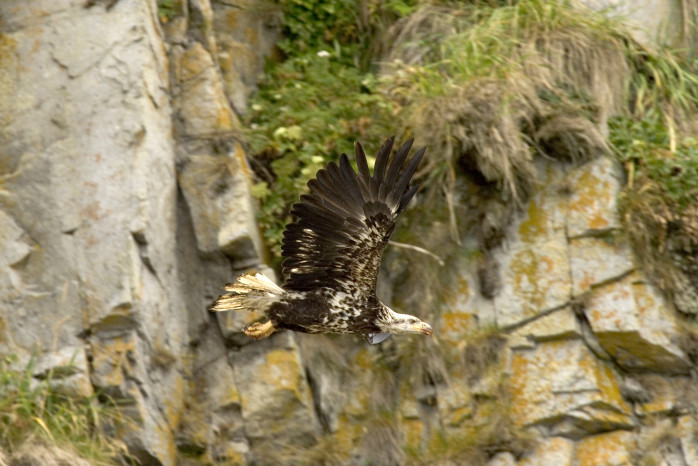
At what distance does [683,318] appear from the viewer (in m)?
6.65

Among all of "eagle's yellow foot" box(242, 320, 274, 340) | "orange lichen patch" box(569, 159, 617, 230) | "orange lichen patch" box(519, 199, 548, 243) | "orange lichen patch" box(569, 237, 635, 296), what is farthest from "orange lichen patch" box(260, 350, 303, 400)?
"orange lichen patch" box(569, 159, 617, 230)

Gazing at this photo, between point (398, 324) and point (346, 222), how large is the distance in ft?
2.49

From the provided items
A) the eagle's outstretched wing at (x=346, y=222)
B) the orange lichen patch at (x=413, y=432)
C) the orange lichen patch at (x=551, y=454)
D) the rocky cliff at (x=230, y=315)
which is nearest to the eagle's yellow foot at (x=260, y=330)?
the eagle's outstretched wing at (x=346, y=222)

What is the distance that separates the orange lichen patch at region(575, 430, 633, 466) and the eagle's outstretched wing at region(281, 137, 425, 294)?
85.0 inches

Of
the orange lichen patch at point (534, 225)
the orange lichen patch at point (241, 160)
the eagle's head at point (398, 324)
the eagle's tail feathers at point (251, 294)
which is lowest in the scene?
the orange lichen patch at point (534, 225)

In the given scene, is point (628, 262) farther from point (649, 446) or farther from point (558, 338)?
point (649, 446)

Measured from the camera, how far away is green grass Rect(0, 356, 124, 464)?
5.62 metres

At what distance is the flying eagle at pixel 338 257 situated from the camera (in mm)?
4875

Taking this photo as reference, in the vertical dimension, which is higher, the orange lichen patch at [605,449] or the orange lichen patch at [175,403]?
the orange lichen patch at [175,403]

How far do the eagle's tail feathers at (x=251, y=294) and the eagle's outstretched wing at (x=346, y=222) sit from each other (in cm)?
14

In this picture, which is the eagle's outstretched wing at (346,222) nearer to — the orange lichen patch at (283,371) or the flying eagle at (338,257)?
the flying eagle at (338,257)

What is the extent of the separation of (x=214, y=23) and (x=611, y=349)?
3.78 m

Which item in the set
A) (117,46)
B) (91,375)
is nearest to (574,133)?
(117,46)

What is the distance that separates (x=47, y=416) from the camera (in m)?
5.80
